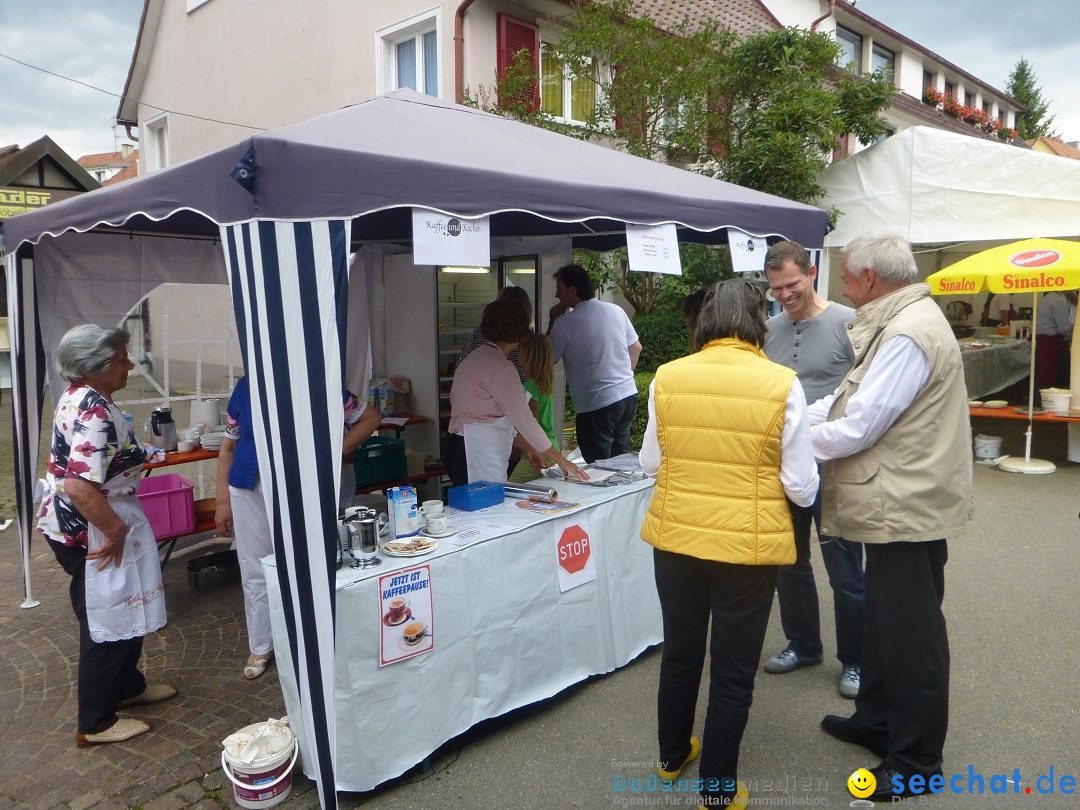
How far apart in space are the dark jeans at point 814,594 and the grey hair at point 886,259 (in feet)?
3.08

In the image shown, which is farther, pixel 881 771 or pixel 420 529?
pixel 420 529

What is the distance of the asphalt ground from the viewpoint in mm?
2711

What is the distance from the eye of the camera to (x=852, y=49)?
1695 centimetres

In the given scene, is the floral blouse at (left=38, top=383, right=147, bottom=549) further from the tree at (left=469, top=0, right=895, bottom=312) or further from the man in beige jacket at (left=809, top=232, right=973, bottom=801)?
the tree at (left=469, top=0, right=895, bottom=312)

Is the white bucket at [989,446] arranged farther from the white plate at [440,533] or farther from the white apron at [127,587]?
the white apron at [127,587]

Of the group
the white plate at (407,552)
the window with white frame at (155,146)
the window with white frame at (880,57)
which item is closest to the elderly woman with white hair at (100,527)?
the white plate at (407,552)

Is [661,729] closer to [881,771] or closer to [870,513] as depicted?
[881,771]

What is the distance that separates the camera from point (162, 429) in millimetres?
4711

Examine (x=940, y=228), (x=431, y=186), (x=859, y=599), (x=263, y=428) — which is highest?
(x=940, y=228)

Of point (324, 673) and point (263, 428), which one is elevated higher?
point (263, 428)

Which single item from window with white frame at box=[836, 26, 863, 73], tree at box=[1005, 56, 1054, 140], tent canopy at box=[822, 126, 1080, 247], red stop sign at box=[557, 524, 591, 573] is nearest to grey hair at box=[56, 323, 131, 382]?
red stop sign at box=[557, 524, 591, 573]

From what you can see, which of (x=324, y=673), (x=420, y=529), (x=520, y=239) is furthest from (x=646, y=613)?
(x=520, y=239)

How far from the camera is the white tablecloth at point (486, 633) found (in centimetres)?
262

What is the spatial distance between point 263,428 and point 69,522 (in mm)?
1002
